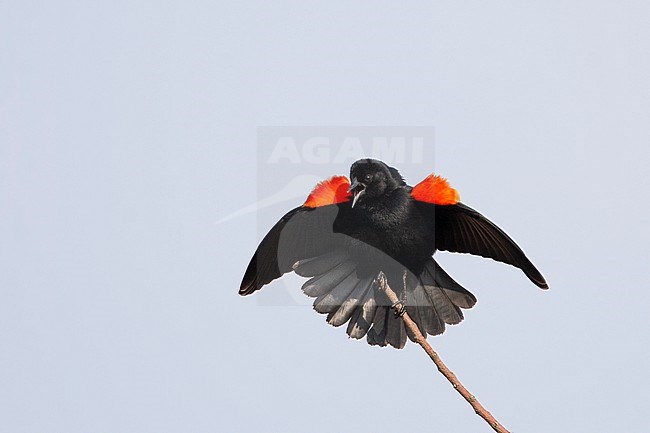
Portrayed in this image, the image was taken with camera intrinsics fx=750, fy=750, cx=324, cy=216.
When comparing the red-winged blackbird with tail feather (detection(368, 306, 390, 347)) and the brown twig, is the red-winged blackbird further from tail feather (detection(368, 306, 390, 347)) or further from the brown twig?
the brown twig

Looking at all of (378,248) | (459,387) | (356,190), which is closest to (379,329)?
(378,248)

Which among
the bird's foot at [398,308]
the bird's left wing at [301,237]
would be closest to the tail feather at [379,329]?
the bird's foot at [398,308]

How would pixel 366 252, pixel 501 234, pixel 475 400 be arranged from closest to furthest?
pixel 475 400
pixel 501 234
pixel 366 252

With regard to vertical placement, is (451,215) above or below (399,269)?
above

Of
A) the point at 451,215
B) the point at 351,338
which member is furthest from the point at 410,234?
the point at 351,338

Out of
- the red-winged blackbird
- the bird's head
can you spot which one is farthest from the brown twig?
the bird's head

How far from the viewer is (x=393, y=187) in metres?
5.45

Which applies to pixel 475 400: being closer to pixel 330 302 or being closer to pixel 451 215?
A: pixel 451 215

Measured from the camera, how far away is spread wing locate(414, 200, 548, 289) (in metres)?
4.92

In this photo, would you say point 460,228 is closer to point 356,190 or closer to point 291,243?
point 356,190

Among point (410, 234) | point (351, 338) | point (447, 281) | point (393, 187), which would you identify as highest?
point (393, 187)

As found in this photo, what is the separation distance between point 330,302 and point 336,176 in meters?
0.99

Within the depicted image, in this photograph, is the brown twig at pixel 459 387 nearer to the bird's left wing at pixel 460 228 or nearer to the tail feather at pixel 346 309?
the bird's left wing at pixel 460 228

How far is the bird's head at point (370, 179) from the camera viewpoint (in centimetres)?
533
